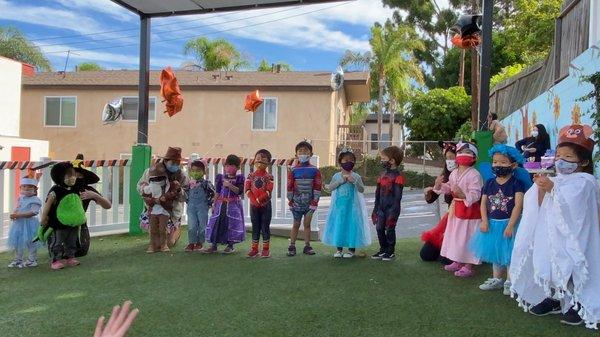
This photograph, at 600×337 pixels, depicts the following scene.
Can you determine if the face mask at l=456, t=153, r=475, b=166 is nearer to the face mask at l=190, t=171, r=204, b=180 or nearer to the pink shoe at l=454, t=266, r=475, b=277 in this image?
the pink shoe at l=454, t=266, r=475, b=277

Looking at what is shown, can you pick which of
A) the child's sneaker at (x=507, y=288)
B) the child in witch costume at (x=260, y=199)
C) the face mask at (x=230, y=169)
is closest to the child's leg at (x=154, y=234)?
the face mask at (x=230, y=169)

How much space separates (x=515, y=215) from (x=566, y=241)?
772 mm

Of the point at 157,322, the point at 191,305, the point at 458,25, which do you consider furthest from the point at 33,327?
the point at 458,25

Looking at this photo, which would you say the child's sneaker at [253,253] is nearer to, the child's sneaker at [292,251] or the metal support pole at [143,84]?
the child's sneaker at [292,251]

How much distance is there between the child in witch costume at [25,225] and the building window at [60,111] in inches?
722

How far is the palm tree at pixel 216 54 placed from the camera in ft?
97.2

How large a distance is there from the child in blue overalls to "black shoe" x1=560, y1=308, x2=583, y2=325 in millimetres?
4485

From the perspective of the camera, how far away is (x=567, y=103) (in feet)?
19.7

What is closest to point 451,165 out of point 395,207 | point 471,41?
point 395,207

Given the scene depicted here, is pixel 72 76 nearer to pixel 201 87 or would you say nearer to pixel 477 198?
pixel 201 87

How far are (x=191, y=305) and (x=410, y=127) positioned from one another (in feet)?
76.9

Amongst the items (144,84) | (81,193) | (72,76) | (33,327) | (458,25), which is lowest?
(33,327)

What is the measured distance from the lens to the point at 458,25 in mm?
6973

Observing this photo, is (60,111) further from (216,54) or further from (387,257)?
(387,257)
